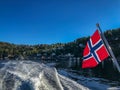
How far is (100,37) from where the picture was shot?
12141 millimetres

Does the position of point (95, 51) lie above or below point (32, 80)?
above

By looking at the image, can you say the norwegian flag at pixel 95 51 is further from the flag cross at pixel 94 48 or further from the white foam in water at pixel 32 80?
the white foam in water at pixel 32 80

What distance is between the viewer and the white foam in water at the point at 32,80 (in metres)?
14.2

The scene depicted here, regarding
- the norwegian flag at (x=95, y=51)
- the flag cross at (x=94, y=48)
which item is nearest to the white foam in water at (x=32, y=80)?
the norwegian flag at (x=95, y=51)

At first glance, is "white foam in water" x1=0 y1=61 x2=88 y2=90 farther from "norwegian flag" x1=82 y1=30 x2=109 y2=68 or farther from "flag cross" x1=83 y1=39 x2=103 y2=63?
"flag cross" x1=83 y1=39 x2=103 y2=63

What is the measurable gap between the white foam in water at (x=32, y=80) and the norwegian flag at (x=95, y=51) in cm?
254

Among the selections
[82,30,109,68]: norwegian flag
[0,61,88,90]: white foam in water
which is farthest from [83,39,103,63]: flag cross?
[0,61,88,90]: white foam in water

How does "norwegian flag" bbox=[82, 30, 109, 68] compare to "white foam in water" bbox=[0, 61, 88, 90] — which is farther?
"white foam in water" bbox=[0, 61, 88, 90]

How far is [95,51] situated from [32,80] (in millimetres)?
3669

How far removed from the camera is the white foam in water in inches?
559

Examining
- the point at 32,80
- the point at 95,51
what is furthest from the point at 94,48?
the point at 32,80

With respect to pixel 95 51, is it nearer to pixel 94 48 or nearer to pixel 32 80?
pixel 94 48

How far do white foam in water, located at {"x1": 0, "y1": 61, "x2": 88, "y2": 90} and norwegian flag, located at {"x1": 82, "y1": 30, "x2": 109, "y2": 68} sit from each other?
2.54 m

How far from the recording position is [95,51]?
12.4 meters
